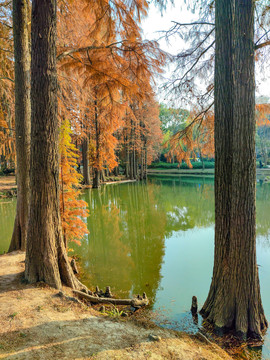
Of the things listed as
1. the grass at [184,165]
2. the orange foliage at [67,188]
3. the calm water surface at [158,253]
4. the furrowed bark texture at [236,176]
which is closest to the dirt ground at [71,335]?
the furrowed bark texture at [236,176]

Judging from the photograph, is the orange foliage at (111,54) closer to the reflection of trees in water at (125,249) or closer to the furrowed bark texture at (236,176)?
the furrowed bark texture at (236,176)

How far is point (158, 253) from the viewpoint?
21.9ft

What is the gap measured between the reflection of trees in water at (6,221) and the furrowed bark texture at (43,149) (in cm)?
332

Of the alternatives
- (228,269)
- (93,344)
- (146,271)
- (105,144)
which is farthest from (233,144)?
(105,144)

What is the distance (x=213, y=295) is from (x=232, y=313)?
1.15 ft

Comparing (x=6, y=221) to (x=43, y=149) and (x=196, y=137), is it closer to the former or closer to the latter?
(x=43, y=149)

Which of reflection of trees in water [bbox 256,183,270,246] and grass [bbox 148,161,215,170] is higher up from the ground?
grass [bbox 148,161,215,170]

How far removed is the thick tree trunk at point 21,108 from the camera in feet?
16.8

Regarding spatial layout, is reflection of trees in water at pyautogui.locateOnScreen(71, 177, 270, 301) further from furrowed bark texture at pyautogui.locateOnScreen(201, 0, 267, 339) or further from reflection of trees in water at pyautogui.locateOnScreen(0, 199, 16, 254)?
reflection of trees in water at pyautogui.locateOnScreen(0, 199, 16, 254)

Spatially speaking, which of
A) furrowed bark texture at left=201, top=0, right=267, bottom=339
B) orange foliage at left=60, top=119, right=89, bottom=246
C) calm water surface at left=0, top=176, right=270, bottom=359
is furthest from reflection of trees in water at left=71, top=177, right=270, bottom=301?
furrowed bark texture at left=201, top=0, right=267, bottom=339

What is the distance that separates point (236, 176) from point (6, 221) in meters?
9.08

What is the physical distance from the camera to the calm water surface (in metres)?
4.55

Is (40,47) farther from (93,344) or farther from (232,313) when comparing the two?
(232,313)

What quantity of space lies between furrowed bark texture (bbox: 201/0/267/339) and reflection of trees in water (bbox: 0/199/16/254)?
5.47 meters
